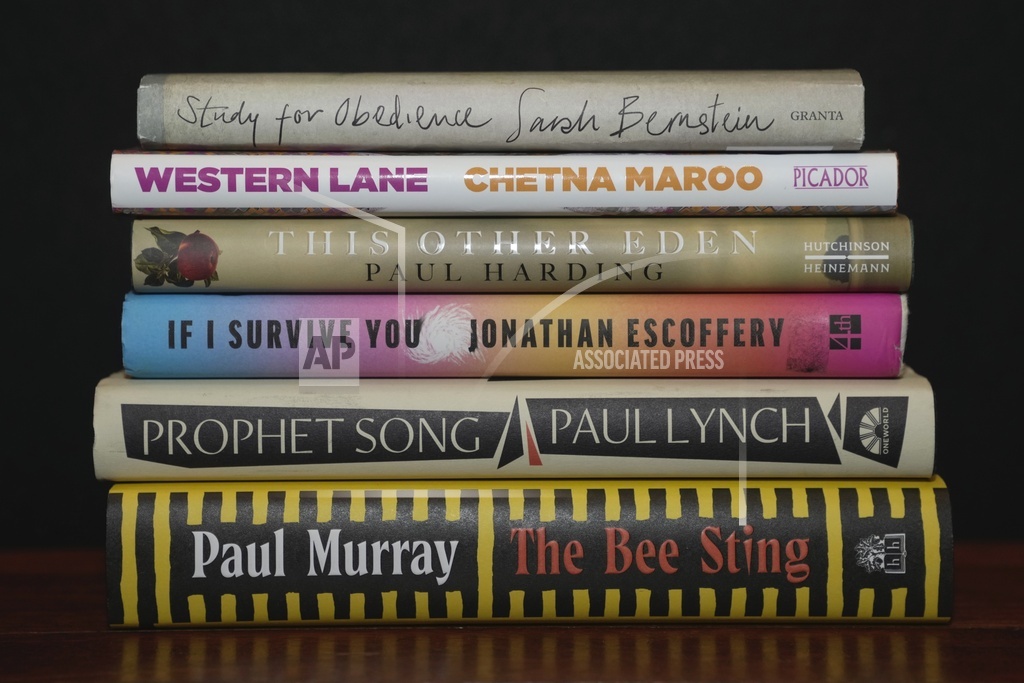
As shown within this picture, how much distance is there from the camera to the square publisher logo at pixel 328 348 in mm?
702

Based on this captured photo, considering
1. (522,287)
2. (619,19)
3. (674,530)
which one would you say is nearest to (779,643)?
(674,530)

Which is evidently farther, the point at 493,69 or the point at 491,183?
the point at 493,69

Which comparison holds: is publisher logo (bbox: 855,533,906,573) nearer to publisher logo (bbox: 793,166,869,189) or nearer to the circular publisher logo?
the circular publisher logo

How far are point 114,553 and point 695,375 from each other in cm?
38

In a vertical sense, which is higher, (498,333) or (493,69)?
(493,69)

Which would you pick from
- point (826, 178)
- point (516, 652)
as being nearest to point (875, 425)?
point (826, 178)

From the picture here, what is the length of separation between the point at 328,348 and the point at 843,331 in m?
0.33

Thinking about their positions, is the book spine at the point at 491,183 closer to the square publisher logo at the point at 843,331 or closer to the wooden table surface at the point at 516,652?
the square publisher logo at the point at 843,331

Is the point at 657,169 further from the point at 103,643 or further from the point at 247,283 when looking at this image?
the point at 103,643

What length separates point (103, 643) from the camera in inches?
26.7

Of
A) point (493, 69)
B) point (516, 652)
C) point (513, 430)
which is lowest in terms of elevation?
point (516, 652)

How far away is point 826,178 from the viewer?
697 mm

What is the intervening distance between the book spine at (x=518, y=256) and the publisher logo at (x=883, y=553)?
6.2 inches

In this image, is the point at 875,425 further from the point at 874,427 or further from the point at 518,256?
the point at 518,256
